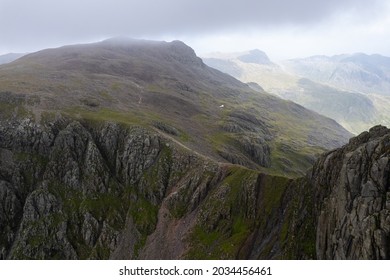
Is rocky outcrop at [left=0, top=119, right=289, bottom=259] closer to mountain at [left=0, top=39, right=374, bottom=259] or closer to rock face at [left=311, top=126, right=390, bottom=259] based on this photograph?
mountain at [left=0, top=39, right=374, bottom=259]

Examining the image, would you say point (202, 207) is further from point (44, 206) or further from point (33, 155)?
point (33, 155)

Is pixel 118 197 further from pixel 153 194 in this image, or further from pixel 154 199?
pixel 154 199

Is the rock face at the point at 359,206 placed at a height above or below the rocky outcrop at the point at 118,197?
above

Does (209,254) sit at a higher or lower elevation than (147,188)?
lower

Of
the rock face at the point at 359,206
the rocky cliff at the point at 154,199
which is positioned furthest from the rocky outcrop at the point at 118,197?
the rock face at the point at 359,206

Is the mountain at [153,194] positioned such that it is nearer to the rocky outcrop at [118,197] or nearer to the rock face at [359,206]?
the rock face at [359,206]

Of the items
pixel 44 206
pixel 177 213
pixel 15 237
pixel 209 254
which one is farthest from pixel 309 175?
pixel 15 237

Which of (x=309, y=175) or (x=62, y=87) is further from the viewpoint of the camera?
(x=62, y=87)

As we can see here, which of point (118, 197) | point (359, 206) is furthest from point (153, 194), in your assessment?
point (359, 206)
